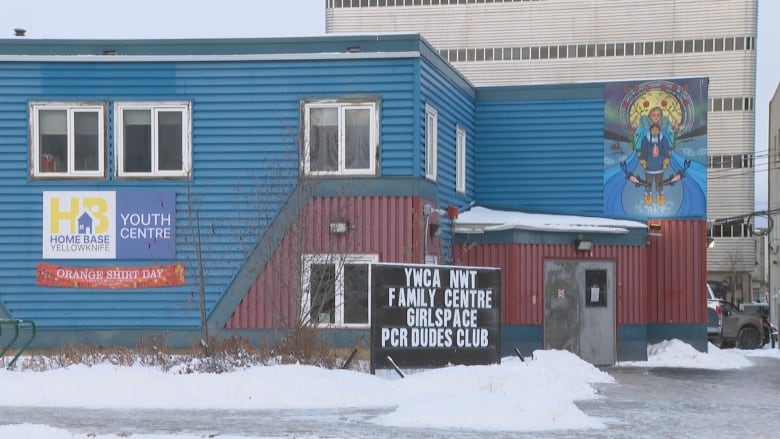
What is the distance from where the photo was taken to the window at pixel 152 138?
73.5ft

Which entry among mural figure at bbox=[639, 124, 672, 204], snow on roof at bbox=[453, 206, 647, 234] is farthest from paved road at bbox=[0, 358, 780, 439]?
mural figure at bbox=[639, 124, 672, 204]

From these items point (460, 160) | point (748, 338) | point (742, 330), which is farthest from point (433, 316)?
point (748, 338)

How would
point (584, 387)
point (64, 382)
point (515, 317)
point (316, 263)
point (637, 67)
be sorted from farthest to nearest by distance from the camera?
point (637, 67), point (515, 317), point (316, 263), point (584, 387), point (64, 382)

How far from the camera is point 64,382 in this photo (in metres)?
16.0

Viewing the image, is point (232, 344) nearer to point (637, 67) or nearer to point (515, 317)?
point (515, 317)

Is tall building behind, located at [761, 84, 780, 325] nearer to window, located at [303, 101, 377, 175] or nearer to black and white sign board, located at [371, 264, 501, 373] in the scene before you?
window, located at [303, 101, 377, 175]

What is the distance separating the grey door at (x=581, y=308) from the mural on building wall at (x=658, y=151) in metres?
2.80

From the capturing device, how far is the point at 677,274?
88.5 feet

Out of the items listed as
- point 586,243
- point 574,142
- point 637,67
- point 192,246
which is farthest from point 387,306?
point 637,67

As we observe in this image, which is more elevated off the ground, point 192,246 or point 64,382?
point 192,246

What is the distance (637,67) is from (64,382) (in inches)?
2934

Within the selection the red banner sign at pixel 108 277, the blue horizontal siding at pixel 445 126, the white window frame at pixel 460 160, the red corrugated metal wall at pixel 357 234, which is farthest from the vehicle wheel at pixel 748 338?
the red banner sign at pixel 108 277

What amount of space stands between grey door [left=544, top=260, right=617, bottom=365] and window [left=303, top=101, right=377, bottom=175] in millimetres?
5024

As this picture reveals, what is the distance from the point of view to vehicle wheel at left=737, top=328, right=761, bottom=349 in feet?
115
